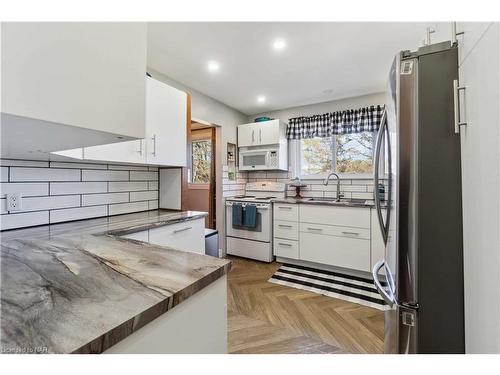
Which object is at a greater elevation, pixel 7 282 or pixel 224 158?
pixel 224 158

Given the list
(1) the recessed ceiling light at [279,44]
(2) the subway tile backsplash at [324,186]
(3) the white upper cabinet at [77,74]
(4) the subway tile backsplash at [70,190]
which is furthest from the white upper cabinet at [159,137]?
(2) the subway tile backsplash at [324,186]

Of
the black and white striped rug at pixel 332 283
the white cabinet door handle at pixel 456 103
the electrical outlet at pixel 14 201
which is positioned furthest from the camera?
the black and white striped rug at pixel 332 283

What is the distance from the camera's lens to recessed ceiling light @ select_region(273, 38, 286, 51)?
1925 millimetres

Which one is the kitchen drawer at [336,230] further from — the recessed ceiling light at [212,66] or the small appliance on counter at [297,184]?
the recessed ceiling light at [212,66]

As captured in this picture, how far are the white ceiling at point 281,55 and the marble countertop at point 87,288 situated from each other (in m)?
1.67

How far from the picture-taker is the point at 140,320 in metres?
0.48

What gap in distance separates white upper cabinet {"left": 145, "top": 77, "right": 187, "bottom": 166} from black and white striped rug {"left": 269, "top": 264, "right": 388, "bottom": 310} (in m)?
1.76

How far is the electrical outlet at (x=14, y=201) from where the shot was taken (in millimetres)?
1396

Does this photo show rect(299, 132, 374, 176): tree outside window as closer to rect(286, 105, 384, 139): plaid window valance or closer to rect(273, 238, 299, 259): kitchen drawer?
rect(286, 105, 384, 139): plaid window valance

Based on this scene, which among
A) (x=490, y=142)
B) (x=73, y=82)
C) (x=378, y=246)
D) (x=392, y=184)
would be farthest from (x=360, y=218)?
(x=73, y=82)

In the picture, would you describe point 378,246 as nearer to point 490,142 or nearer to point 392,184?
point 392,184

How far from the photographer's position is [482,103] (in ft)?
2.40

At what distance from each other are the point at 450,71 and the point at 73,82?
1349 millimetres

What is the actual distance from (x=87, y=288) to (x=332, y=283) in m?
2.53
